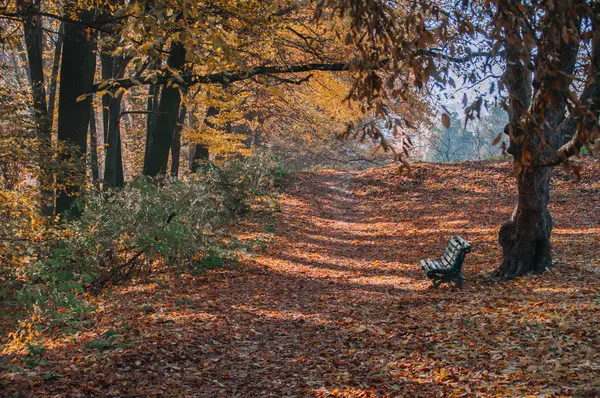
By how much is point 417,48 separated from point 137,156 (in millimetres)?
21781

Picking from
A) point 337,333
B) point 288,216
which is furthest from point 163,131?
point 337,333

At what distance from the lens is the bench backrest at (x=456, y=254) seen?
309 inches

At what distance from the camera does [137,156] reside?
23.2 m

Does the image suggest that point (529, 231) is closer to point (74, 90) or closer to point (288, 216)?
point (74, 90)

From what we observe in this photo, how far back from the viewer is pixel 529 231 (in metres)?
8.00

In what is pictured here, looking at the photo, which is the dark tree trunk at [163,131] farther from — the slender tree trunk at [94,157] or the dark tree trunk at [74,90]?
the dark tree trunk at [74,90]

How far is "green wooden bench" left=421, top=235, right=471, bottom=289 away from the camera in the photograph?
25.9ft

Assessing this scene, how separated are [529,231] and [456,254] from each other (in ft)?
3.98

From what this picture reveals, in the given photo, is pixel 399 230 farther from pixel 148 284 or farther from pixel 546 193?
pixel 148 284

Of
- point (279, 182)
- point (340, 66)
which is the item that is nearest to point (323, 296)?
point (340, 66)

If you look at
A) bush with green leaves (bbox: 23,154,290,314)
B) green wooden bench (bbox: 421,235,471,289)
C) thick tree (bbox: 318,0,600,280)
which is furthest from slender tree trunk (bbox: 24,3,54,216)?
green wooden bench (bbox: 421,235,471,289)

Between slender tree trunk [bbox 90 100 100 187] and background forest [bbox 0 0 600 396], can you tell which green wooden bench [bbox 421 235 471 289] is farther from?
slender tree trunk [bbox 90 100 100 187]

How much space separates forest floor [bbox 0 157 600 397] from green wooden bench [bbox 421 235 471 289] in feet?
0.70

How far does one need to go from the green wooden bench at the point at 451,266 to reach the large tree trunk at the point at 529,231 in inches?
27.2
